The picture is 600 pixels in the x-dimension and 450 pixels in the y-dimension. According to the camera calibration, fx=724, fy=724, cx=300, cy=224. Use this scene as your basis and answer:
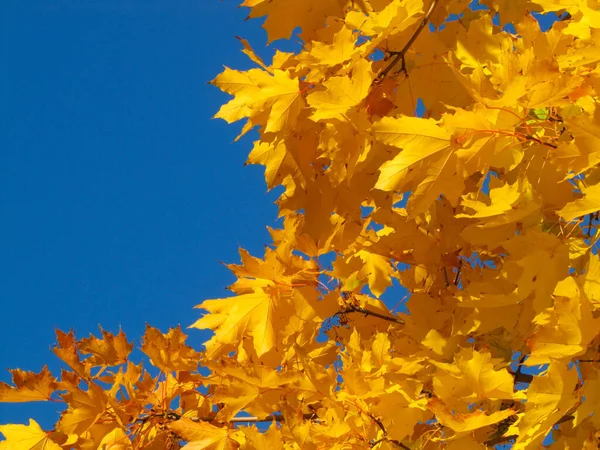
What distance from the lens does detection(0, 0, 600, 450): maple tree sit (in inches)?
58.9

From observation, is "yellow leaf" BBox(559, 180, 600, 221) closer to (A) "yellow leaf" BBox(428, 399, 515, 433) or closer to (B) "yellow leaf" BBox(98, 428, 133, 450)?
(A) "yellow leaf" BBox(428, 399, 515, 433)

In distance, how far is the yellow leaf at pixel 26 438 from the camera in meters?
2.48

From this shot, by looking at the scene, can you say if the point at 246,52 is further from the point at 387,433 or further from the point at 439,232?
the point at 387,433

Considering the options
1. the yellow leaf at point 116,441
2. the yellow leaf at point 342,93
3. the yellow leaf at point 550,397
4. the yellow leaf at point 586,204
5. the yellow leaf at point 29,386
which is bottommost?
the yellow leaf at point 550,397

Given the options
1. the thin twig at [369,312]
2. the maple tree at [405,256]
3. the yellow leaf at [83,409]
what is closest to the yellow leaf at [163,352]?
the maple tree at [405,256]

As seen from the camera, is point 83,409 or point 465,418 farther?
point 83,409

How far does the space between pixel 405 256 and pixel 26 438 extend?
1.44 m

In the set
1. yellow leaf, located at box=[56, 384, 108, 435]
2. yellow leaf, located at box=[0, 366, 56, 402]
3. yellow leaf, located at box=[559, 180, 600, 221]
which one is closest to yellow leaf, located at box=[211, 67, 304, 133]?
yellow leaf, located at box=[559, 180, 600, 221]

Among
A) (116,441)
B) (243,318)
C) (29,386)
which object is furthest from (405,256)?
(29,386)

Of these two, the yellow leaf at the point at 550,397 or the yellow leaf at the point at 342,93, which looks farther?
the yellow leaf at the point at 342,93

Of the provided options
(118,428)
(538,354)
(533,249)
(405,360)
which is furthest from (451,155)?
(118,428)

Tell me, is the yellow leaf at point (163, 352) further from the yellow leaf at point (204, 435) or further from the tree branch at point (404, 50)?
the tree branch at point (404, 50)

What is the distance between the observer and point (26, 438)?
8.15 feet

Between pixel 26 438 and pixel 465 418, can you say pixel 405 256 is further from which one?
pixel 26 438
